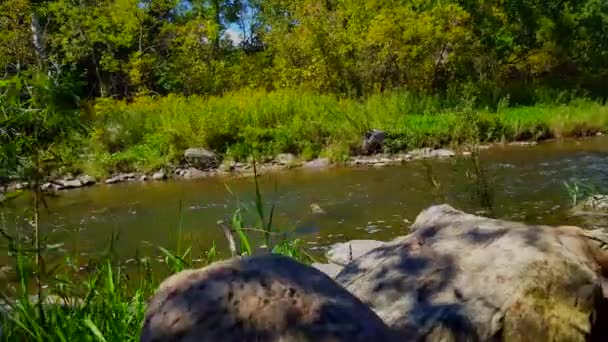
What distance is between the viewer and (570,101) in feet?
56.5

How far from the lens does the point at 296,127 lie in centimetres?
1441

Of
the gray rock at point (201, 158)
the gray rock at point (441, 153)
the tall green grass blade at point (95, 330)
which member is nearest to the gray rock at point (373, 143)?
the gray rock at point (441, 153)

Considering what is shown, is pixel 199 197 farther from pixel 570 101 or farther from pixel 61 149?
pixel 570 101

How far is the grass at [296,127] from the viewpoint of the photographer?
13.8 m

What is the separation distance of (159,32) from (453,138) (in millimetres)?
14566

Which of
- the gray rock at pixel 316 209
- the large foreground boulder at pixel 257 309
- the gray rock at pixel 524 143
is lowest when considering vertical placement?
the gray rock at pixel 316 209

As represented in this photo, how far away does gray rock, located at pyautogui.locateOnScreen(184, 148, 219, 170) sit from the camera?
1366 centimetres

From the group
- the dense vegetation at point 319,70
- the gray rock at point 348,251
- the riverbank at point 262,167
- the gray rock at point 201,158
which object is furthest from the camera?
the dense vegetation at point 319,70

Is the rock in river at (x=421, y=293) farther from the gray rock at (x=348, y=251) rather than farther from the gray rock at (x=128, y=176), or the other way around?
the gray rock at (x=128, y=176)

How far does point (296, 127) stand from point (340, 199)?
5.07 m

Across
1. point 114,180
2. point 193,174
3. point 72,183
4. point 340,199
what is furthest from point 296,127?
point 340,199

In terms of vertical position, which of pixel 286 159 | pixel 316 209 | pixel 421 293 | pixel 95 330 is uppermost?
pixel 95 330

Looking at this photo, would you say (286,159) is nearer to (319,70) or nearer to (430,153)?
(430,153)

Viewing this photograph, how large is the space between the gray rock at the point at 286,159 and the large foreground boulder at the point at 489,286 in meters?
10.1
